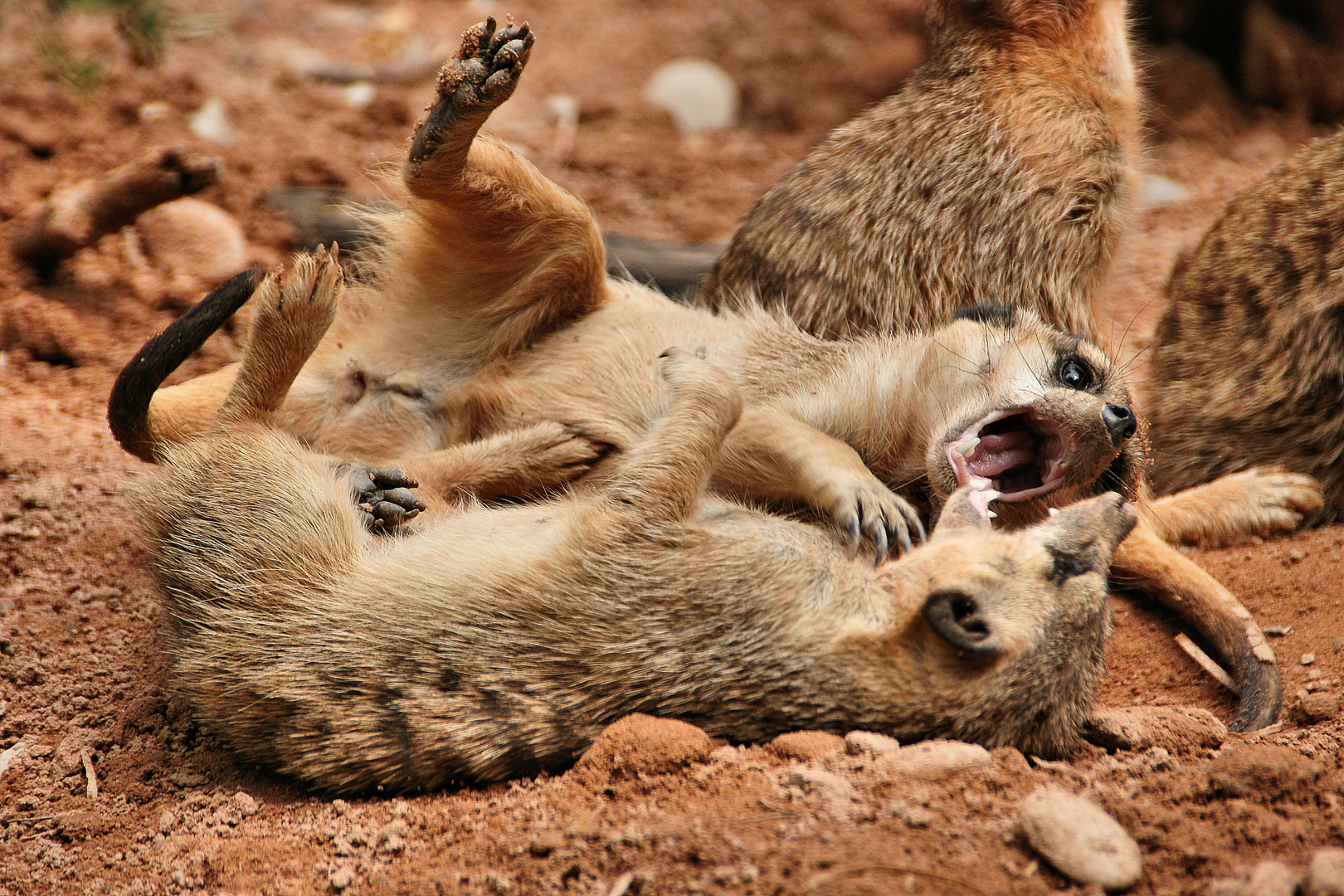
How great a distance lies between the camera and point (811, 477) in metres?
2.80

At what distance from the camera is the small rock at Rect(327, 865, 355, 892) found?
2.16m

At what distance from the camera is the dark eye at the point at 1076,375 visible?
9.73 feet

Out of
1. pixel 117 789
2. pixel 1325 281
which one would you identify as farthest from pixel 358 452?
pixel 1325 281

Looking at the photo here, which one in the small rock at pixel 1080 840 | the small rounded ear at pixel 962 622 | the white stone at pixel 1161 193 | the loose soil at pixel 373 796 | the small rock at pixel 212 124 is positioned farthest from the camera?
the white stone at pixel 1161 193

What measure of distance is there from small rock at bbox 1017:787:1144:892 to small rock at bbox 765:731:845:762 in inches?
16.7

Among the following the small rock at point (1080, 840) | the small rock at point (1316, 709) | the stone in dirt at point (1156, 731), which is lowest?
the stone in dirt at point (1156, 731)

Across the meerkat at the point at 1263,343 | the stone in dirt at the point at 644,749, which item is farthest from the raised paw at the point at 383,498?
the meerkat at the point at 1263,343

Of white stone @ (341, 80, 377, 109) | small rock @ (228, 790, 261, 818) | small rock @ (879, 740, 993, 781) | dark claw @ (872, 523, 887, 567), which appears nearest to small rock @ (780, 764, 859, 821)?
small rock @ (879, 740, 993, 781)

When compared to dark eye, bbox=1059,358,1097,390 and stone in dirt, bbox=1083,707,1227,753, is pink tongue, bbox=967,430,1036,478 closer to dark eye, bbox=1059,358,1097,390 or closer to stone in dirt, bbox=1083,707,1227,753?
dark eye, bbox=1059,358,1097,390

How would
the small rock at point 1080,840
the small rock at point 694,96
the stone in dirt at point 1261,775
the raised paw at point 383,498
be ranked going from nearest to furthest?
the small rock at point 1080,840
the stone in dirt at point 1261,775
the raised paw at point 383,498
the small rock at point 694,96

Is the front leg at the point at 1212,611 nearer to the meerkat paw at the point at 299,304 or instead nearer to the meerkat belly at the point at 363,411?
the meerkat belly at the point at 363,411

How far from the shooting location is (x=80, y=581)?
10.3ft

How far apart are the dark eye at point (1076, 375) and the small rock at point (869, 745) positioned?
1209 millimetres

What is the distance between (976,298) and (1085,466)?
29.6 inches
